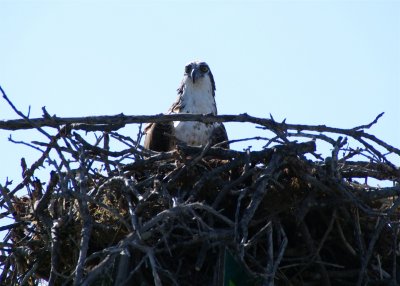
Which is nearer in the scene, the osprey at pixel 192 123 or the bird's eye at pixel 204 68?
the osprey at pixel 192 123

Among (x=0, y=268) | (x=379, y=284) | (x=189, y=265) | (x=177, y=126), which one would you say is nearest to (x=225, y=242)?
(x=189, y=265)

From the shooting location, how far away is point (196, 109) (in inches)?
333

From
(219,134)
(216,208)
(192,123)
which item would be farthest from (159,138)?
(216,208)

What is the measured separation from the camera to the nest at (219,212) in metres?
5.58

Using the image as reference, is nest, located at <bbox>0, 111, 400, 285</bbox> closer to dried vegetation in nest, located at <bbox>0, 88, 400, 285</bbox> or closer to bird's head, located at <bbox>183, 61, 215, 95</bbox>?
dried vegetation in nest, located at <bbox>0, 88, 400, 285</bbox>

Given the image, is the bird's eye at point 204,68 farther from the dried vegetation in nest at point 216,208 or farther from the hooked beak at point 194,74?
the dried vegetation in nest at point 216,208

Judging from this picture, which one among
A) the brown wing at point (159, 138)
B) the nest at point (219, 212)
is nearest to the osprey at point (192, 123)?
the brown wing at point (159, 138)

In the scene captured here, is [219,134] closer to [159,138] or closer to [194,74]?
[159,138]

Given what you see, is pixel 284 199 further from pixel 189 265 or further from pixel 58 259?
pixel 58 259

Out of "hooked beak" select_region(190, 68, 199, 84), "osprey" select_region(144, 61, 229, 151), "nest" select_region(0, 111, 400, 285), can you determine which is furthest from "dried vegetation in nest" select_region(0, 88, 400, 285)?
"hooked beak" select_region(190, 68, 199, 84)

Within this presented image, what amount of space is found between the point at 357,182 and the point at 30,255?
228 centimetres

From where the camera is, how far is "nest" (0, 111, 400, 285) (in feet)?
18.3

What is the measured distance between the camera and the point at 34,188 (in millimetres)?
6027

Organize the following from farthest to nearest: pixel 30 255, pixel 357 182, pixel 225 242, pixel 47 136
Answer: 1. pixel 357 182
2. pixel 30 255
3. pixel 47 136
4. pixel 225 242
